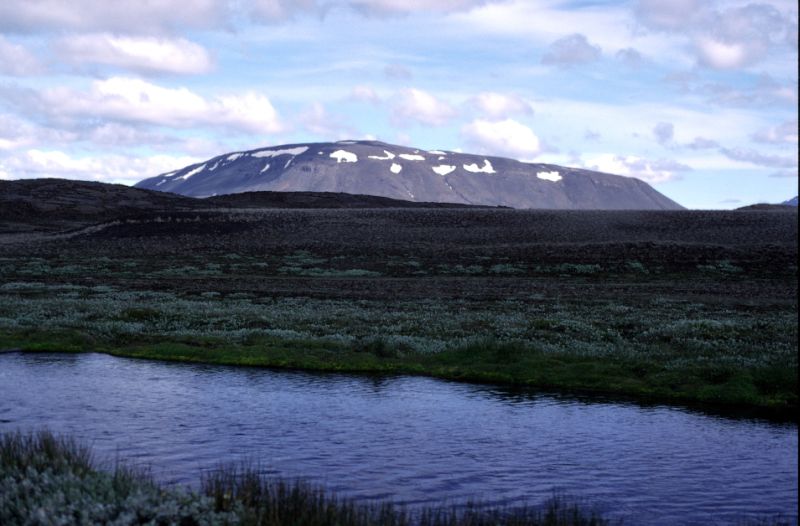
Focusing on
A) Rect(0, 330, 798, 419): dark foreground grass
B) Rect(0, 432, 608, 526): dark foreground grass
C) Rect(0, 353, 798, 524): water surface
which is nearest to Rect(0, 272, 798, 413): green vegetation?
Rect(0, 330, 798, 419): dark foreground grass

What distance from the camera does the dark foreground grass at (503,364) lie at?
27078mm

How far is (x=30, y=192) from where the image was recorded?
159 metres

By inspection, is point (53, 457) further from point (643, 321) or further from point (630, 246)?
point (630, 246)

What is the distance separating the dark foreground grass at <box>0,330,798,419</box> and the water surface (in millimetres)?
1819

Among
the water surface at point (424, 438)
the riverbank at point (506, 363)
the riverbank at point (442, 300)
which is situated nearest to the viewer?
the water surface at point (424, 438)

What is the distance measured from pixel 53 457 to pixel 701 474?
540 inches

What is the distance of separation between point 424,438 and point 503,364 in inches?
421

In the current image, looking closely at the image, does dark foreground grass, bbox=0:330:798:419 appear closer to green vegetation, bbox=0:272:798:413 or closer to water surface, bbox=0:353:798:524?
green vegetation, bbox=0:272:798:413

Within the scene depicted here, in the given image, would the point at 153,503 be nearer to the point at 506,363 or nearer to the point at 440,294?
the point at 506,363

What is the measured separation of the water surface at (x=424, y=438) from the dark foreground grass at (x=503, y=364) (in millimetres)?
1819

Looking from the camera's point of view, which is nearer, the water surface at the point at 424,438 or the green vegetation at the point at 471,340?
the water surface at the point at 424,438

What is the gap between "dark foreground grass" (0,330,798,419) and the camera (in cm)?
2708

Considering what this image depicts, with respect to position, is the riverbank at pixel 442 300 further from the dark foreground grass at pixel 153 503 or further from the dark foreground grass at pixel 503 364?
the dark foreground grass at pixel 153 503

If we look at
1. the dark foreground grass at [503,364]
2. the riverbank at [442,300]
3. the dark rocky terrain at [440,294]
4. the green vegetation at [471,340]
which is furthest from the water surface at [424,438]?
the dark rocky terrain at [440,294]
